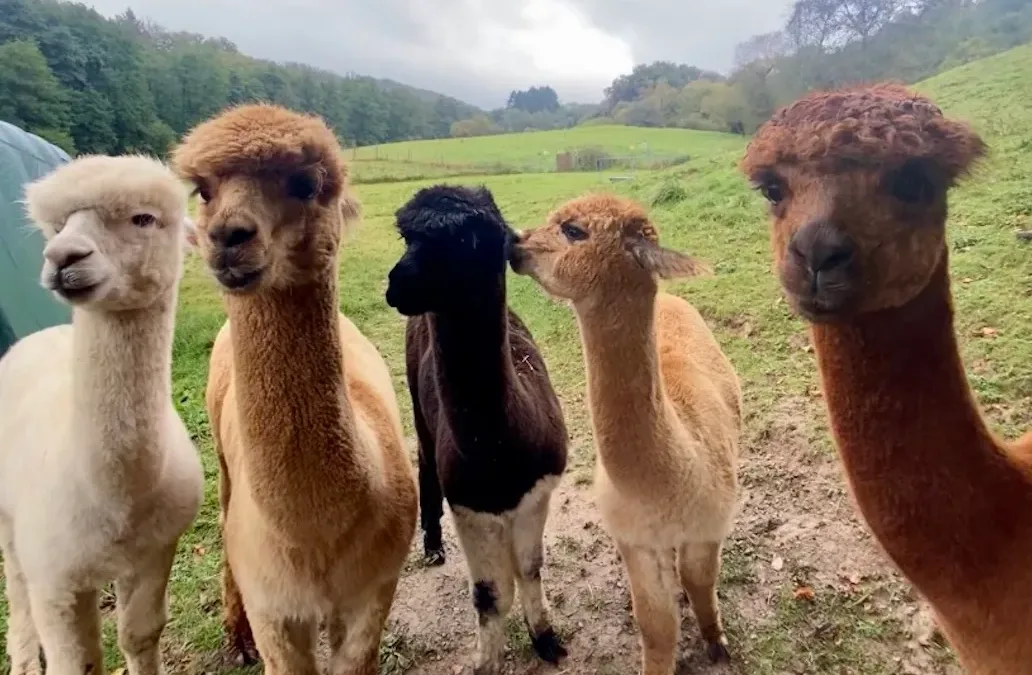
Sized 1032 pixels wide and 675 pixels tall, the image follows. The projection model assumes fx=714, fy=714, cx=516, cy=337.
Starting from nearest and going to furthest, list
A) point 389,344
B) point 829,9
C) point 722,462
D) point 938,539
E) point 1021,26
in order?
point 938,539 < point 722,462 < point 389,344 < point 829,9 < point 1021,26

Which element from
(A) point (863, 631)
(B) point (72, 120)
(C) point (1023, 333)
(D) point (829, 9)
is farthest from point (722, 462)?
(B) point (72, 120)

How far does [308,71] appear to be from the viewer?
17953mm

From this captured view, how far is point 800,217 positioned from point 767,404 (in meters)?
3.79

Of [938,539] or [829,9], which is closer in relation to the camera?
[938,539]

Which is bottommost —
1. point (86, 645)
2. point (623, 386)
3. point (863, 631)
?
point (863, 631)

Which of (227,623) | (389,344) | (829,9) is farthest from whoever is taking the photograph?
(829,9)

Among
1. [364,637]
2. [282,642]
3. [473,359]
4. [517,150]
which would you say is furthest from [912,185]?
[517,150]

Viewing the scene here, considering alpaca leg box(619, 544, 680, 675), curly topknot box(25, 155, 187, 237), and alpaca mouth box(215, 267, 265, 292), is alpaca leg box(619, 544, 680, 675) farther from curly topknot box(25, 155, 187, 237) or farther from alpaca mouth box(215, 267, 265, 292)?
curly topknot box(25, 155, 187, 237)

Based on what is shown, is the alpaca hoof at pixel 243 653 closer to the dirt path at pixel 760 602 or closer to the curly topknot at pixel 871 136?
the dirt path at pixel 760 602

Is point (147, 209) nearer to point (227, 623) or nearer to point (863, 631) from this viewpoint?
point (227, 623)

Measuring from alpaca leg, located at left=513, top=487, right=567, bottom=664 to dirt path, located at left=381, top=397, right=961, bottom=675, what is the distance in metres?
0.09

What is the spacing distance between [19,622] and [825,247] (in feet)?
12.0

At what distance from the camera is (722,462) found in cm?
312

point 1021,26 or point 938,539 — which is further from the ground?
point 1021,26
